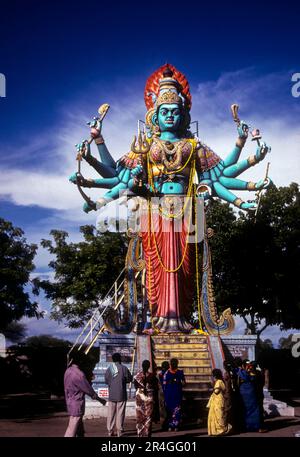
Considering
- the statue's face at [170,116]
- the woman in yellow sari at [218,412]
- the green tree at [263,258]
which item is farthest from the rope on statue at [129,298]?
the green tree at [263,258]

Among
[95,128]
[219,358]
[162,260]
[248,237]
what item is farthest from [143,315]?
[248,237]

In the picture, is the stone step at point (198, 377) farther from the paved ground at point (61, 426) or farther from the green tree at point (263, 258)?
the green tree at point (263, 258)

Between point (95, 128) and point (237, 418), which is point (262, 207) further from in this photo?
point (237, 418)

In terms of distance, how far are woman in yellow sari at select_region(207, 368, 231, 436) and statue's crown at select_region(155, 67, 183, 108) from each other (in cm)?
895

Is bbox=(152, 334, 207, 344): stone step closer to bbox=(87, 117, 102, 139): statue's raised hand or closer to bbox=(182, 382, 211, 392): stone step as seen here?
bbox=(182, 382, 211, 392): stone step

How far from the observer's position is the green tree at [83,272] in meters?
27.2

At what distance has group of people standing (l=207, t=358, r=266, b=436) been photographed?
11.0 metres

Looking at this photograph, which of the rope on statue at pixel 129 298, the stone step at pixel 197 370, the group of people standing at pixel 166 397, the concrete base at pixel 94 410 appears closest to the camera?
the group of people standing at pixel 166 397

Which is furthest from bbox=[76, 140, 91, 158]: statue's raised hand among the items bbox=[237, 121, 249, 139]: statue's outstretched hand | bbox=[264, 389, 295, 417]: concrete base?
bbox=[264, 389, 295, 417]: concrete base

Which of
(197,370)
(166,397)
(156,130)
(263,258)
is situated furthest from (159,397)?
(263,258)

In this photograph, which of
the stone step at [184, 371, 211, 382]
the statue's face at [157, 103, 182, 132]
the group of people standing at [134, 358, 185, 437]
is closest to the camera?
the group of people standing at [134, 358, 185, 437]

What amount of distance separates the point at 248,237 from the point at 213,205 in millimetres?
2385

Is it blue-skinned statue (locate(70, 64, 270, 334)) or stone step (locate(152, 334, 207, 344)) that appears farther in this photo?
blue-skinned statue (locate(70, 64, 270, 334))

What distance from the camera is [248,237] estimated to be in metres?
24.7
